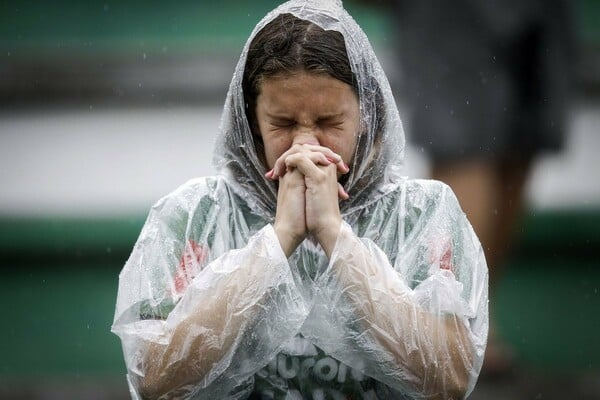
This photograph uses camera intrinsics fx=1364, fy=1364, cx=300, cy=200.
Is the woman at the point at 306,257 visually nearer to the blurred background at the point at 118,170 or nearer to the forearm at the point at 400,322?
the forearm at the point at 400,322

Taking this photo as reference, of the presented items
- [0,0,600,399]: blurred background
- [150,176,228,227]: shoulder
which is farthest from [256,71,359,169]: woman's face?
[0,0,600,399]: blurred background

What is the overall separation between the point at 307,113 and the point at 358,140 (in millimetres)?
131

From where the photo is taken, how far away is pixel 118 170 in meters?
4.98

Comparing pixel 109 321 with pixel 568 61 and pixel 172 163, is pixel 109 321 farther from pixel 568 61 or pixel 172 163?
pixel 568 61

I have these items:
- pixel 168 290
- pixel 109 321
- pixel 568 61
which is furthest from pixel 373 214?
pixel 109 321

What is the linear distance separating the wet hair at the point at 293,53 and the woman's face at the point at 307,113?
0.01 metres

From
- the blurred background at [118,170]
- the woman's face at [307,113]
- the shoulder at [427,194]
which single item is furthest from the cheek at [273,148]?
the blurred background at [118,170]

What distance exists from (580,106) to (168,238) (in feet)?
10.1

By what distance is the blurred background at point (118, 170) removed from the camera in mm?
4289

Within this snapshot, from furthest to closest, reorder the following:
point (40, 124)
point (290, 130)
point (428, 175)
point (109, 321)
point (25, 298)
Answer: point (40, 124) < point (25, 298) < point (109, 321) < point (428, 175) < point (290, 130)

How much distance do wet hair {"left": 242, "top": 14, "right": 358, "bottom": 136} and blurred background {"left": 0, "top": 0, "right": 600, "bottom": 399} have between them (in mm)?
1748

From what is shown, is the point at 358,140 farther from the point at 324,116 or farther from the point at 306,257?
the point at 306,257

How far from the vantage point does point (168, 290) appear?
2186 mm

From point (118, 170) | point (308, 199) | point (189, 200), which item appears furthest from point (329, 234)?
point (118, 170)
